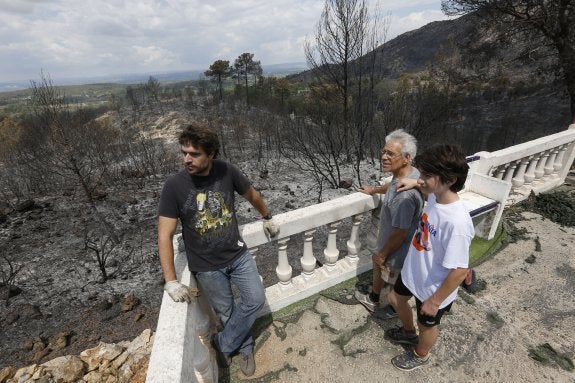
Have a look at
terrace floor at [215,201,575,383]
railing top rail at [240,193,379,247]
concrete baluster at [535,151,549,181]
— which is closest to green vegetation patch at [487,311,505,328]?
terrace floor at [215,201,575,383]

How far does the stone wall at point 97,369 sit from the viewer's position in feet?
12.8

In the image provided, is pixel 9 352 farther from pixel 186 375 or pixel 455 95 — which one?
pixel 455 95

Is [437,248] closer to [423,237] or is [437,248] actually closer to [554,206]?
[423,237]

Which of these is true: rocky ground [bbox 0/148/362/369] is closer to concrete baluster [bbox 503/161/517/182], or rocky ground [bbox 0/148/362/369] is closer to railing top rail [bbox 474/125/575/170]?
concrete baluster [bbox 503/161/517/182]

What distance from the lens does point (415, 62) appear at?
95750 millimetres

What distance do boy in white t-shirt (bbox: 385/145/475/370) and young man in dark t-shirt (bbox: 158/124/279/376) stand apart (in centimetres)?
119

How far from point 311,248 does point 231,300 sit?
960 mm

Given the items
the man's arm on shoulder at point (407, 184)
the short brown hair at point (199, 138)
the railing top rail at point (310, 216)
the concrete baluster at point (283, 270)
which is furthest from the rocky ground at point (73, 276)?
the man's arm on shoulder at point (407, 184)

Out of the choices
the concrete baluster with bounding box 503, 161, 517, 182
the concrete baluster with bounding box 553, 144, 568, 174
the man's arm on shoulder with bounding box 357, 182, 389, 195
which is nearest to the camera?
the man's arm on shoulder with bounding box 357, 182, 389, 195

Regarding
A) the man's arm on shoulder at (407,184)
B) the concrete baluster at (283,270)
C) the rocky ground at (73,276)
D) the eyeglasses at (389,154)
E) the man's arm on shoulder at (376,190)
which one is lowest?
the rocky ground at (73,276)

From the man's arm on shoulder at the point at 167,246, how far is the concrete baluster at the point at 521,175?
16.8 ft

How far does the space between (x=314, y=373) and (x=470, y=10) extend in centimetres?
1518

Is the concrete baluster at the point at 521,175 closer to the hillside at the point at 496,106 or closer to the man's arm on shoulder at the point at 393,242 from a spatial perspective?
the man's arm on shoulder at the point at 393,242

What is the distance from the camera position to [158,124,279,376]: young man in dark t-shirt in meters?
1.97
